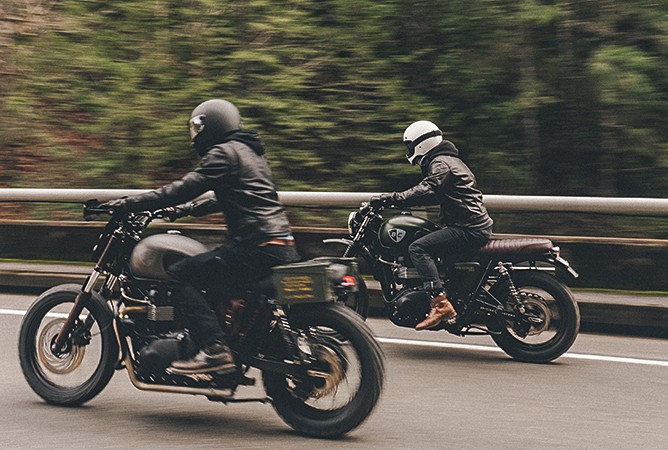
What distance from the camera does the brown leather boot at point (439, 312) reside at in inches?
330

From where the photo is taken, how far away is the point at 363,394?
19.1 feet

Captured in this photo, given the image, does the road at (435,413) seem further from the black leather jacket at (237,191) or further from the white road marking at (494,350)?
→ the black leather jacket at (237,191)

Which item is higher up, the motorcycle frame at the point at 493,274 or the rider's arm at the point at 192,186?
the rider's arm at the point at 192,186

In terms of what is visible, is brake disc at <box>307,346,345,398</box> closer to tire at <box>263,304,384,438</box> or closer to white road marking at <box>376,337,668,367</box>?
tire at <box>263,304,384,438</box>

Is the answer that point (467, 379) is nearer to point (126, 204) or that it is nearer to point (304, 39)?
point (126, 204)

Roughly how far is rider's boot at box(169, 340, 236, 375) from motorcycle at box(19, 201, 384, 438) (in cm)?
4

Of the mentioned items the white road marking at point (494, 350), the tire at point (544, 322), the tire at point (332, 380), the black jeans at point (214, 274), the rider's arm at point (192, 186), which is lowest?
the white road marking at point (494, 350)

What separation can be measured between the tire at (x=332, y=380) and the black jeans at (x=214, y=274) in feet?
1.19

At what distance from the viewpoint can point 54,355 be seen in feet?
21.5

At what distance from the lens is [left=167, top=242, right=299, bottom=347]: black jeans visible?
6062 mm

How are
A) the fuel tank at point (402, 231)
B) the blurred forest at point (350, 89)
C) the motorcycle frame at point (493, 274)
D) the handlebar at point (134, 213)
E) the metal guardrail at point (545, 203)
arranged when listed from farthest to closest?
1. the blurred forest at point (350, 89)
2. the metal guardrail at point (545, 203)
3. the fuel tank at point (402, 231)
4. the motorcycle frame at point (493, 274)
5. the handlebar at point (134, 213)

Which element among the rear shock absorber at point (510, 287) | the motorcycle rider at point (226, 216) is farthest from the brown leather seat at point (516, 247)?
the motorcycle rider at point (226, 216)

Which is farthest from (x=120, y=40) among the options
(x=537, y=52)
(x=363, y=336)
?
(x=363, y=336)

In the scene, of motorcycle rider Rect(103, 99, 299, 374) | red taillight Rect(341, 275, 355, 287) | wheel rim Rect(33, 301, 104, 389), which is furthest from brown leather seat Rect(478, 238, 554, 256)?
wheel rim Rect(33, 301, 104, 389)
